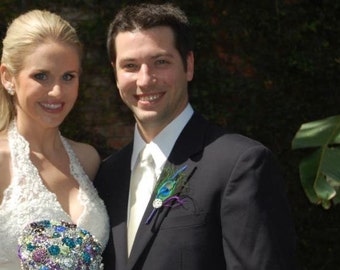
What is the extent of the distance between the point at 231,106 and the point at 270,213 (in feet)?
9.36

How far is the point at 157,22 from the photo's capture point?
3.44 m

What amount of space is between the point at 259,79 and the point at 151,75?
259cm

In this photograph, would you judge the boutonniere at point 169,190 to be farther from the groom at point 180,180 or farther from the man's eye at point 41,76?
the man's eye at point 41,76

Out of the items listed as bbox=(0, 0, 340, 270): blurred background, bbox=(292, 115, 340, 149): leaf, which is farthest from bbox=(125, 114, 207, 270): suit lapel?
bbox=(0, 0, 340, 270): blurred background

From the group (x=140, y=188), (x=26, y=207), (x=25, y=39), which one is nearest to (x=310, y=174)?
(x=140, y=188)

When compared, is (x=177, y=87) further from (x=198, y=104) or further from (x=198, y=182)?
(x=198, y=104)

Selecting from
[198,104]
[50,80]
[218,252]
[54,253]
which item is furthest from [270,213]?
[198,104]

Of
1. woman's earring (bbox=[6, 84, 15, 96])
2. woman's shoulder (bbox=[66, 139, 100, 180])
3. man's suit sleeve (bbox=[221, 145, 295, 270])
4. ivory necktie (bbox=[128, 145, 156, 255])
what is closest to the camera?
man's suit sleeve (bbox=[221, 145, 295, 270])

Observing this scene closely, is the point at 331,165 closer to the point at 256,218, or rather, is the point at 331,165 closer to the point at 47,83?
Result: the point at 256,218

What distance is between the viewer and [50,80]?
3533 millimetres

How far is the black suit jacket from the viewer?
3.02 meters

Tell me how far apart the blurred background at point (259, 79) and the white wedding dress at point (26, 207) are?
2.12m

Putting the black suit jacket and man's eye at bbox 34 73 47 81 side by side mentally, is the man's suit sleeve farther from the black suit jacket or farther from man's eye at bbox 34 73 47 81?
man's eye at bbox 34 73 47 81

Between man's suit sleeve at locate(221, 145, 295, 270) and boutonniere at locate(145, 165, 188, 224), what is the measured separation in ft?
0.74
